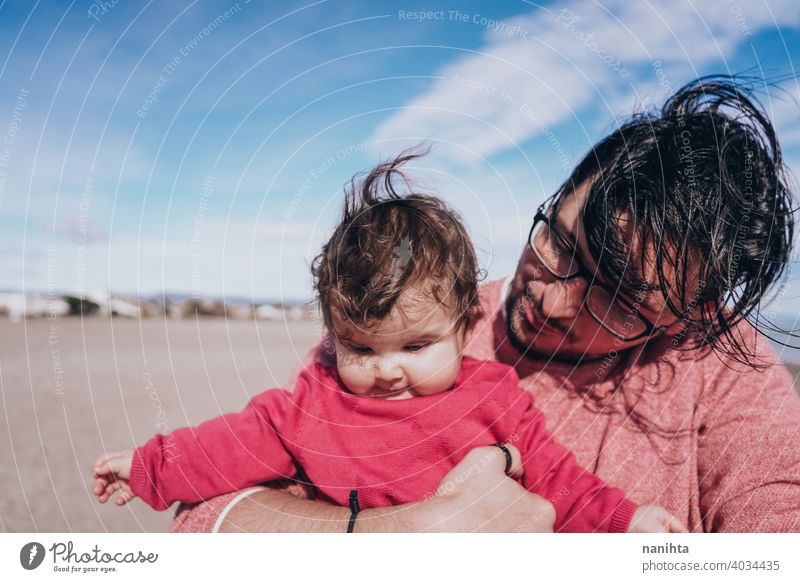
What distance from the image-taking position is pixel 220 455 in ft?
3.21

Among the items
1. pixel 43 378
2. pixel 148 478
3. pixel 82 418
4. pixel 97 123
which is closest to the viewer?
pixel 148 478

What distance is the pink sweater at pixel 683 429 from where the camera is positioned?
0.92 meters

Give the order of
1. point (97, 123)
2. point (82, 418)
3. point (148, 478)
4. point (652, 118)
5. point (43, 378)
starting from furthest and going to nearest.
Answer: point (43, 378), point (82, 418), point (97, 123), point (652, 118), point (148, 478)

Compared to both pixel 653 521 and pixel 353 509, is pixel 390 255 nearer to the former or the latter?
pixel 353 509

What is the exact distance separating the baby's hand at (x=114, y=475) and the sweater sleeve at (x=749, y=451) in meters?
0.95

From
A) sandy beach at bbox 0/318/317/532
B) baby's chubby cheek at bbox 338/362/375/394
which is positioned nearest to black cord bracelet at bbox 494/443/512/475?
baby's chubby cheek at bbox 338/362/375/394

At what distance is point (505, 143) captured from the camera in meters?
1.15

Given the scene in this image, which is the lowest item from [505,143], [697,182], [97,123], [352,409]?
[352,409]

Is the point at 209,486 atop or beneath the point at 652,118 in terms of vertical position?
beneath

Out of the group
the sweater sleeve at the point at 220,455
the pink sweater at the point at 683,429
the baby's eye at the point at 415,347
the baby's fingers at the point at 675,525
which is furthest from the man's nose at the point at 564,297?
the sweater sleeve at the point at 220,455

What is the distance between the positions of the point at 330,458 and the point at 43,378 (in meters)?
2.54
